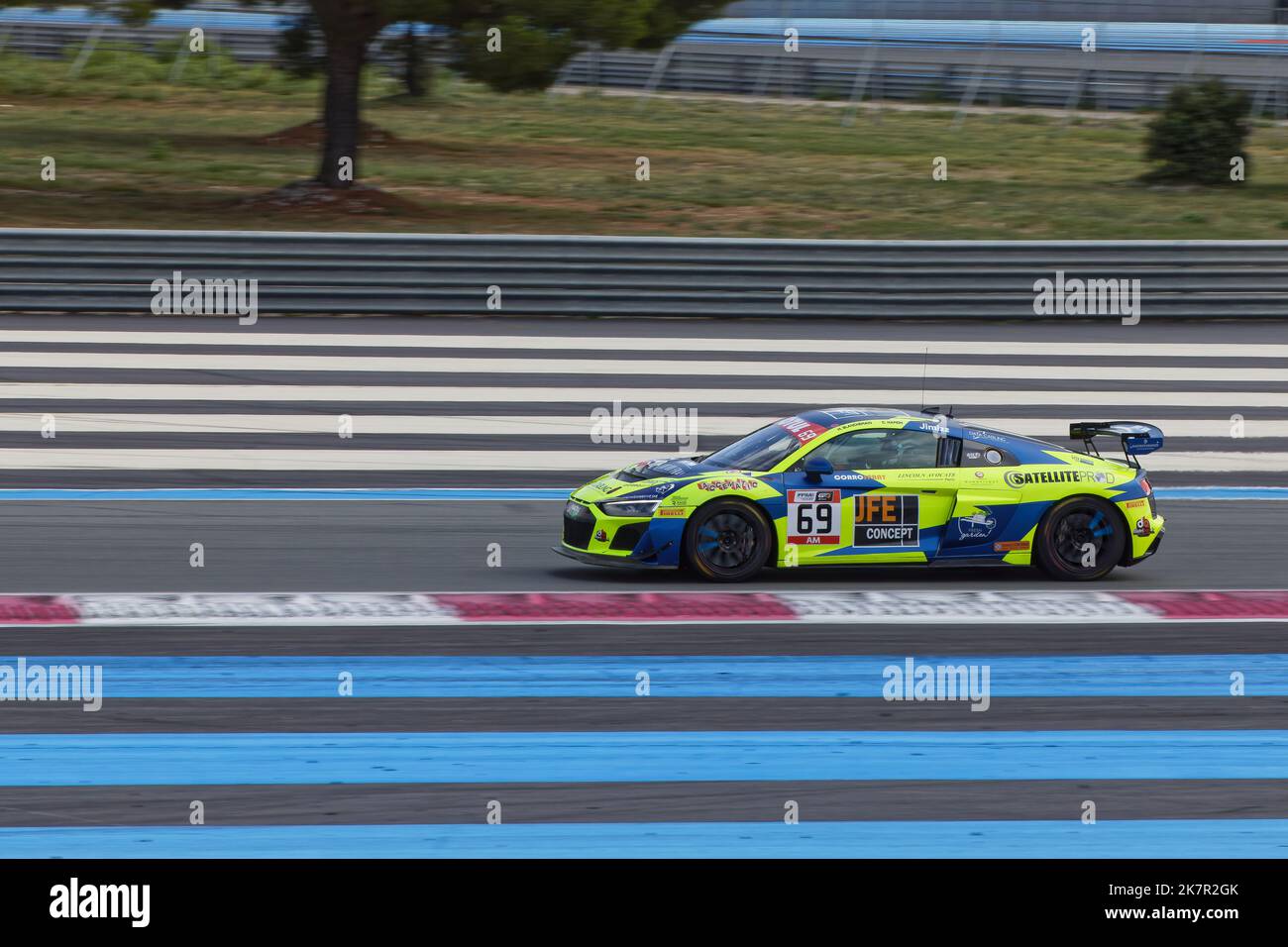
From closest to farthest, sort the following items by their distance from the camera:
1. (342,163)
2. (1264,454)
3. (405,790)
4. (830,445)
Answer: (405,790) → (830,445) → (1264,454) → (342,163)

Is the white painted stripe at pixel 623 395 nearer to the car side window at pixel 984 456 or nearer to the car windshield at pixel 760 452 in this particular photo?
the car windshield at pixel 760 452

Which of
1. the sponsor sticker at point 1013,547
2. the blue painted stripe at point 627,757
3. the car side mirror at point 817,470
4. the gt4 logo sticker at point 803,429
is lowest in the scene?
the blue painted stripe at point 627,757

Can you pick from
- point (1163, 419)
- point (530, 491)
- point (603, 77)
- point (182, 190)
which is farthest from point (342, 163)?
point (603, 77)

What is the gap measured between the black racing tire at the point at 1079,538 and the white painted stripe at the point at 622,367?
6389 mm

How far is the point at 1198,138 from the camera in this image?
25.8 m

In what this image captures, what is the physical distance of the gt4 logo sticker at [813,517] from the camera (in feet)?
36.9

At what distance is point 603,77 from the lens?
37719 mm

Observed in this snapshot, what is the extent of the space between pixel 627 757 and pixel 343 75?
16.7 meters

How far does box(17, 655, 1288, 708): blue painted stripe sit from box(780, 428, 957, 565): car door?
5.79 feet
